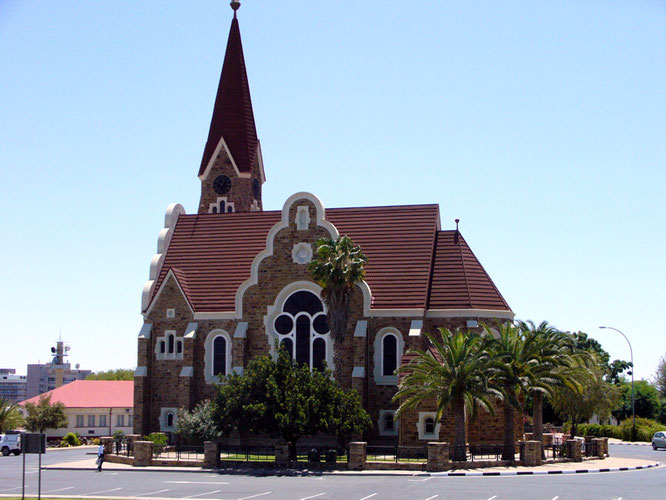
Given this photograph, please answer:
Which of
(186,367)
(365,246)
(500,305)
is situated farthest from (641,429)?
(186,367)

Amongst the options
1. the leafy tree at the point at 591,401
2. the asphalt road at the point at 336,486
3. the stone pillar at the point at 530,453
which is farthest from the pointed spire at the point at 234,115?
the stone pillar at the point at 530,453

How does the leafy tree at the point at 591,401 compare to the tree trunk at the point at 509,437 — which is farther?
the leafy tree at the point at 591,401

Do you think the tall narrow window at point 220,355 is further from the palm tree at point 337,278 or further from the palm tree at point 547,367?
the palm tree at point 547,367

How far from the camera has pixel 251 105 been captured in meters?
71.4

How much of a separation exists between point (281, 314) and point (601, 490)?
26.4 metres

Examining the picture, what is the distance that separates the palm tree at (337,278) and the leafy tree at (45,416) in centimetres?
3363

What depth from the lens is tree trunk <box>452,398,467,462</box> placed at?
4066 cm

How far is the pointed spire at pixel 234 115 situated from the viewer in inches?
2697

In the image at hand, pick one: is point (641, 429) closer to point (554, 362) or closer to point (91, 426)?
point (554, 362)

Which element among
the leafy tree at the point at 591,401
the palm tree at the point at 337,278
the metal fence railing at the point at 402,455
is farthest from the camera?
the leafy tree at the point at 591,401

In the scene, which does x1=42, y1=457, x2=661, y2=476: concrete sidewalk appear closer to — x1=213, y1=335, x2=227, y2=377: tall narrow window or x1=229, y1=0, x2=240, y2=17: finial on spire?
x1=213, y1=335, x2=227, y2=377: tall narrow window

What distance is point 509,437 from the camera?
42.7 meters

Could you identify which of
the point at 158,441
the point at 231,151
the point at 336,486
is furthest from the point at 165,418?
the point at 336,486

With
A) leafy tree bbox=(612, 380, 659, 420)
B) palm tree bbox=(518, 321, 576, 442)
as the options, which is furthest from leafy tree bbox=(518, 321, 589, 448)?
leafy tree bbox=(612, 380, 659, 420)
